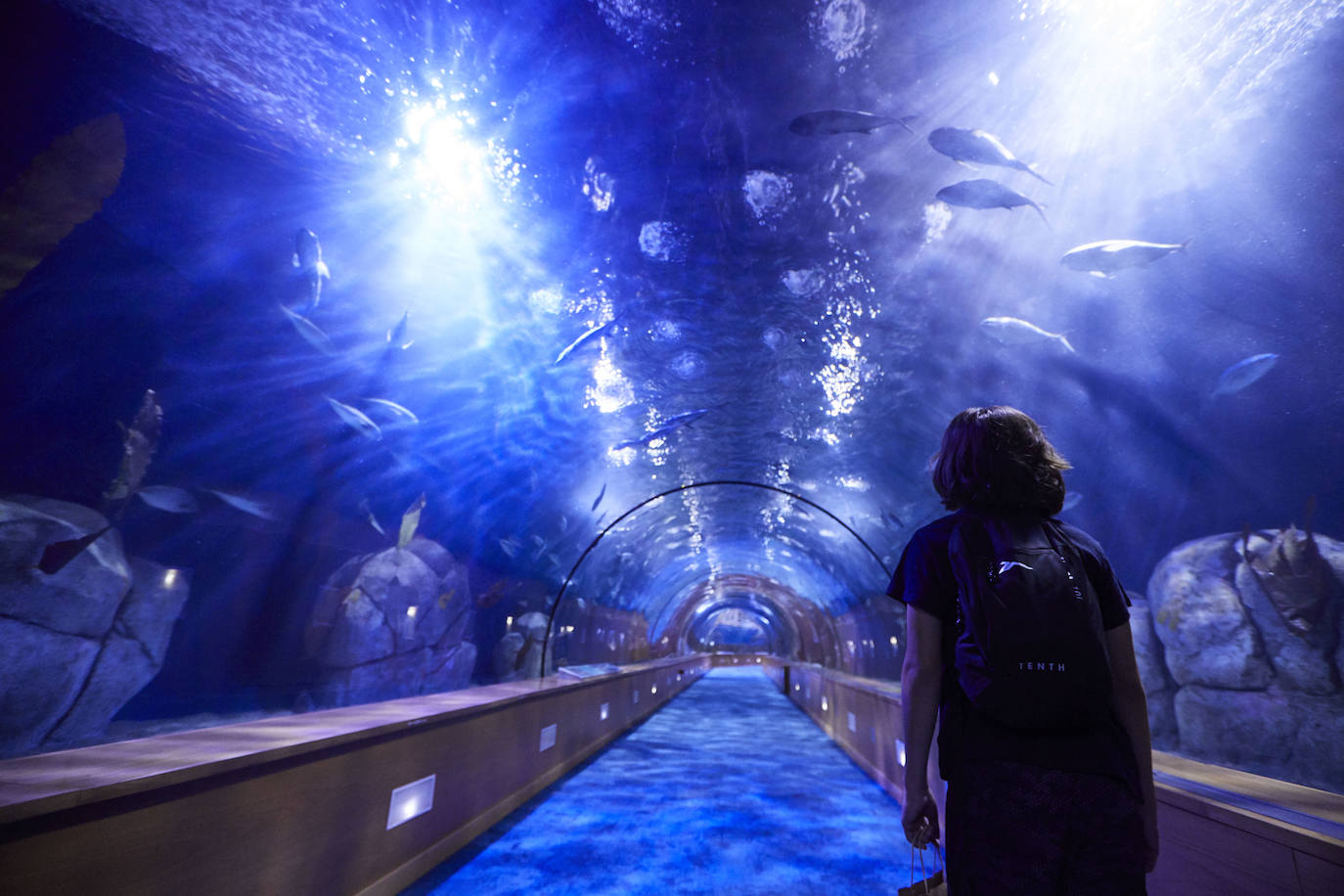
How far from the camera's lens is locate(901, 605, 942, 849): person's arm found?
1628 millimetres

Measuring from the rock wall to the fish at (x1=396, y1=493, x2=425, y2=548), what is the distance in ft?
33.2

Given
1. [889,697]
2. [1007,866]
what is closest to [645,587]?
[889,697]

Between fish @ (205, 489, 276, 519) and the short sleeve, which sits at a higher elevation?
fish @ (205, 489, 276, 519)

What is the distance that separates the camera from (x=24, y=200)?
3.92 meters

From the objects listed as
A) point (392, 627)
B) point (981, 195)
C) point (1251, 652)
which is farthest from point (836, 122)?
point (392, 627)

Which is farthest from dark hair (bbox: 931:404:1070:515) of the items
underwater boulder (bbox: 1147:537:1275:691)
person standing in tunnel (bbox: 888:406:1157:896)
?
underwater boulder (bbox: 1147:537:1275:691)

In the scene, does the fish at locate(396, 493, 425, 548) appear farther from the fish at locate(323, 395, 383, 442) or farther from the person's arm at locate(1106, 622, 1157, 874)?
the person's arm at locate(1106, 622, 1157, 874)

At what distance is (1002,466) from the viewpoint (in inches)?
67.3

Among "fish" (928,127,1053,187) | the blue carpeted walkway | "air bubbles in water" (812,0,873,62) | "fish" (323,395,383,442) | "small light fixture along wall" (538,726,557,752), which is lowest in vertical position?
the blue carpeted walkway

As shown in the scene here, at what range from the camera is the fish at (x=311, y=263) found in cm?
539

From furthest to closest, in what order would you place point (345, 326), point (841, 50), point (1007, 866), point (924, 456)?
1. point (924, 456)
2. point (345, 326)
3. point (841, 50)
4. point (1007, 866)

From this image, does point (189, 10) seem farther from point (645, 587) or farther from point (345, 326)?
point (645, 587)

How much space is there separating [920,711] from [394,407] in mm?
7583

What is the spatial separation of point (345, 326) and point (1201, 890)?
7.80 m
